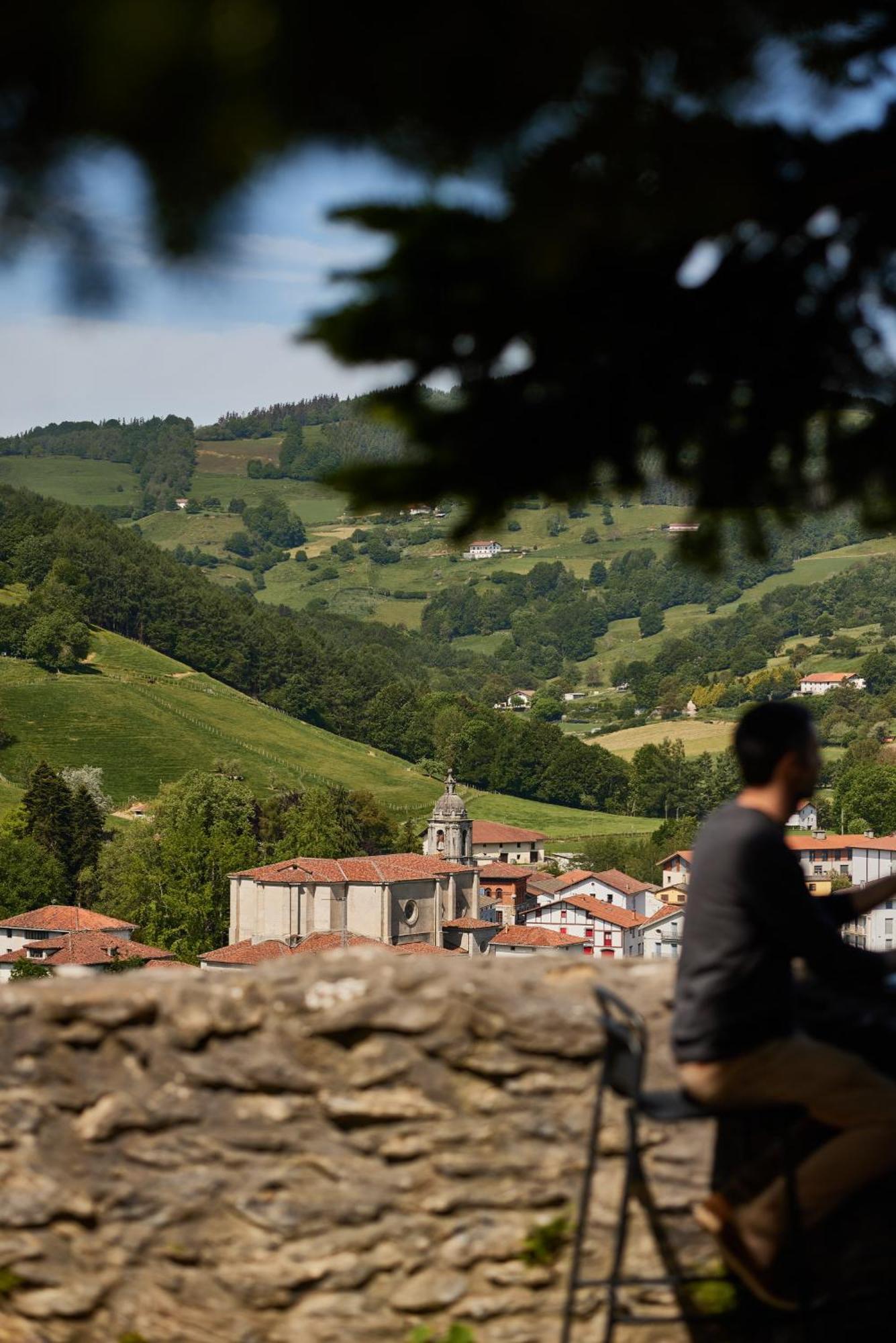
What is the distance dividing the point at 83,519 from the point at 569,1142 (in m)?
159

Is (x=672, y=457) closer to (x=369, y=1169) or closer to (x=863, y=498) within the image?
(x=863, y=498)

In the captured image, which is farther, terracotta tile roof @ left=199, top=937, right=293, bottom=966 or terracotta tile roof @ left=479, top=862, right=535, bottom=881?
terracotta tile roof @ left=479, top=862, right=535, bottom=881

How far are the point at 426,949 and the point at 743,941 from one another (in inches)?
2458

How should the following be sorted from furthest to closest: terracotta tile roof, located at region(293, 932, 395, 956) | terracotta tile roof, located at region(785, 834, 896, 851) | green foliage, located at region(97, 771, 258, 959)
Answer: terracotta tile roof, located at region(785, 834, 896, 851) → green foliage, located at region(97, 771, 258, 959) → terracotta tile roof, located at region(293, 932, 395, 956)

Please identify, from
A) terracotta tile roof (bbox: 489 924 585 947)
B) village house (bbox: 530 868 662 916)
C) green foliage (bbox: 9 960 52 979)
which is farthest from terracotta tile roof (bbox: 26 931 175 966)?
village house (bbox: 530 868 662 916)

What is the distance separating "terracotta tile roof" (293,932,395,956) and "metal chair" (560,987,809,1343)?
2357 inches

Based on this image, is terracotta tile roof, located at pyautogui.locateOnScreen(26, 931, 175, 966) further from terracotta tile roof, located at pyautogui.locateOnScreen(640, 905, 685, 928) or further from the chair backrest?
the chair backrest

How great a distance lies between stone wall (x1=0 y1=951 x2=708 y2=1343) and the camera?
4887 mm

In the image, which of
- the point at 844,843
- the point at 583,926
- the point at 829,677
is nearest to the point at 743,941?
the point at 583,926

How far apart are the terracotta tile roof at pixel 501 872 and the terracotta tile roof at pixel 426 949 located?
18292 mm

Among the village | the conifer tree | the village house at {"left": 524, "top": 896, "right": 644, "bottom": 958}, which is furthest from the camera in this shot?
the village house at {"left": 524, "top": 896, "right": 644, "bottom": 958}

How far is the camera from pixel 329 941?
67.5 metres

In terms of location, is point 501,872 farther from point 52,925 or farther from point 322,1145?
point 322,1145

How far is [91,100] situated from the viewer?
2.15 meters
